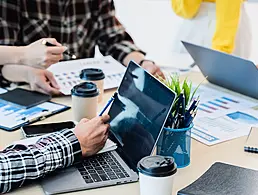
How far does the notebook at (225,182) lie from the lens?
99 cm

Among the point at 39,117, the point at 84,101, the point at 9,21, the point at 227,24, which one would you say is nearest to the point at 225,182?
the point at 84,101

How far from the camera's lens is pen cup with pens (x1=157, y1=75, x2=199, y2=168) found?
1.15m

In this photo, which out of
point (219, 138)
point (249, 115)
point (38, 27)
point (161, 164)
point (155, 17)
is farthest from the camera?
point (155, 17)

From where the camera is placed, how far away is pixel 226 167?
1.13m

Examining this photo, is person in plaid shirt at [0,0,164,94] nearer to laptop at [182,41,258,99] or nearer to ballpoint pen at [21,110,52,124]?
laptop at [182,41,258,99]

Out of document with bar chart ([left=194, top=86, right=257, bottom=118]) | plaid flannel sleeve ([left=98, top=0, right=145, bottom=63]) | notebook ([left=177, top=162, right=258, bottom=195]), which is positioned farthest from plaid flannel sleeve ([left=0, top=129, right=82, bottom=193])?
plaid flannel sleeve ([left=98, top=0, right=145, bottom=63])

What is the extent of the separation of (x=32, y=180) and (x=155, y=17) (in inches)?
106

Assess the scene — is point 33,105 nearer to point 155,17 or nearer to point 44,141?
point 44,141

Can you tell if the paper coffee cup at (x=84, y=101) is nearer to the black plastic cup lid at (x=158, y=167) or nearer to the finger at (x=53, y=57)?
the finger at (x=53, y=57)

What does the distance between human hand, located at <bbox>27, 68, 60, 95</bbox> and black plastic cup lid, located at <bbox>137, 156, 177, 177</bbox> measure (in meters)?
0.79

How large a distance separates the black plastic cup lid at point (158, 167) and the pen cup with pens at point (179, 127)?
0.61 feet

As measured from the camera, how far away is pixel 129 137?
1237 mm

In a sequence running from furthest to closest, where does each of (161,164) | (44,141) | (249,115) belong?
(249,115) → (44,141) → (161,164)

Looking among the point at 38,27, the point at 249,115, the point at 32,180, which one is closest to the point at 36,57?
the point at 38,27
